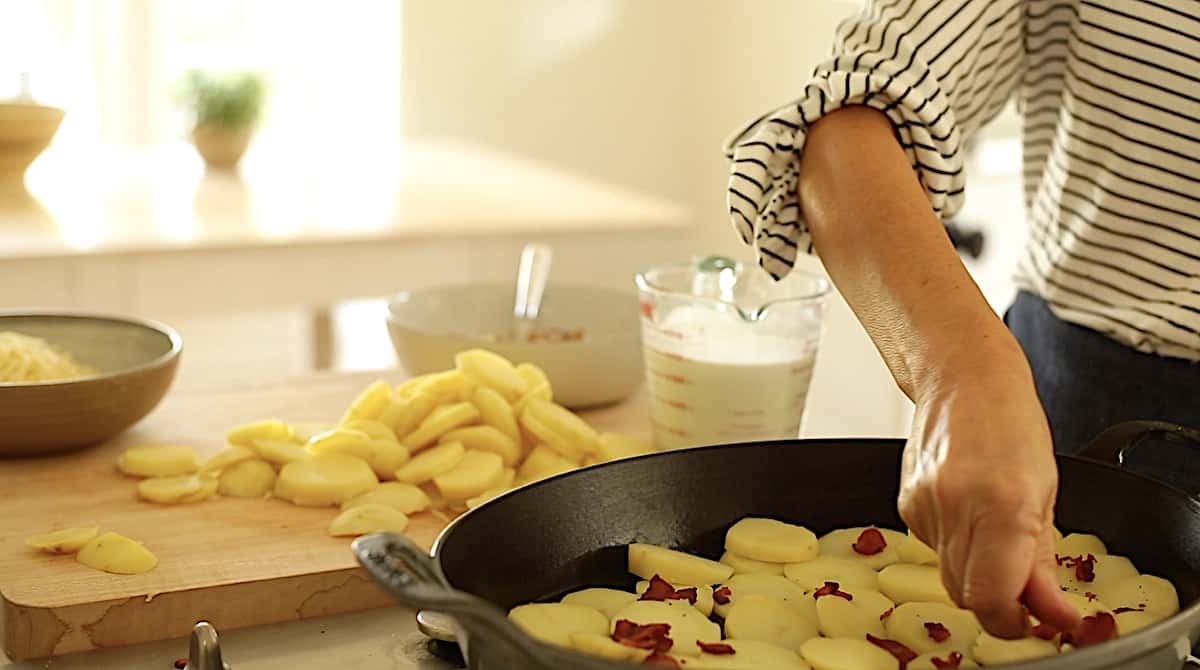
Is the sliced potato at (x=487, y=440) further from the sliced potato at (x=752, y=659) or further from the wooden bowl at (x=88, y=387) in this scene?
the sliced potato at (x=752, y=659)

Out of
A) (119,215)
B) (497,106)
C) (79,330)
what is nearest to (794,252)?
(79,330)

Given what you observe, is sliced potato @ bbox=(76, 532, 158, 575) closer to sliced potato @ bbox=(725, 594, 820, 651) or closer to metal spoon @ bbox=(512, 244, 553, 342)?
sliced potato @ bbox=(725, 594, 820, 651)

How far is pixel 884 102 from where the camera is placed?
1001mm

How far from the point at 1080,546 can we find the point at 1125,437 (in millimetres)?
77

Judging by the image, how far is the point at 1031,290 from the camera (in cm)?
128

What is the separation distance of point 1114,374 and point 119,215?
6.17 feet

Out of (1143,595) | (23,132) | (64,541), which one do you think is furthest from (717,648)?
(23,132)

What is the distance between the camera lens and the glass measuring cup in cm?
117

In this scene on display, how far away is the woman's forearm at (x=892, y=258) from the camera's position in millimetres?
753

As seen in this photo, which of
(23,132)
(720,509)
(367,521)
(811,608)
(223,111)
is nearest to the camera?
(811,608)

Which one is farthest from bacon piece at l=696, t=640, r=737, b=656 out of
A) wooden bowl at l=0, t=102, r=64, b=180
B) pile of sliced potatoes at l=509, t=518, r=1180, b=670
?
wooden bowl at l=0, t=102, r=64, b=180

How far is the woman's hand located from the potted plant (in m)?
2.46

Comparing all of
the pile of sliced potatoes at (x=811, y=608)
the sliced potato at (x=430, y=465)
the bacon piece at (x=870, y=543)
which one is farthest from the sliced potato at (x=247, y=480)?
the bacon piece at (x=870, y=543)

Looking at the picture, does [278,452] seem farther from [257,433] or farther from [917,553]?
[917,553]
